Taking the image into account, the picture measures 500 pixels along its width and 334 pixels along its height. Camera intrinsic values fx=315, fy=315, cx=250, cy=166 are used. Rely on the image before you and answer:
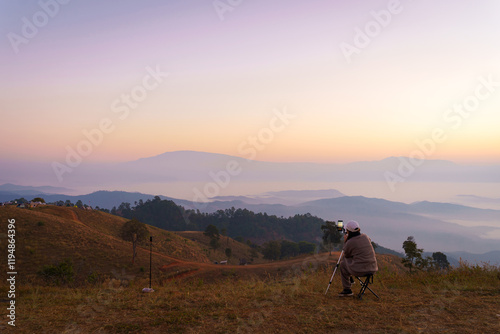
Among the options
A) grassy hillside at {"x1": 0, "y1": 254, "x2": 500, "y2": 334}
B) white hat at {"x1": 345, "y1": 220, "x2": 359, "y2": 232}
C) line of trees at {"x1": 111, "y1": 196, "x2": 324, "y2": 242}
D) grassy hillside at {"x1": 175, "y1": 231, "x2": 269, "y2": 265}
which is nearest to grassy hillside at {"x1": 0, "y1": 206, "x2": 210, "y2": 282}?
grassy hillside at {"x1": 0, "y1": 254, "x2": 500, "y2": 334}

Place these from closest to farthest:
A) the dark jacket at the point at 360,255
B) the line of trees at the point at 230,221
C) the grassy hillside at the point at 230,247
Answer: the dark jacket at the point at 360,255 < the grassy hillside at the point at 230,247 < the line of trees at the point at 230,221

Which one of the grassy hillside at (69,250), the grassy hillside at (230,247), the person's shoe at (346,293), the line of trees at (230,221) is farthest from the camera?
the line of trees at (230,221)

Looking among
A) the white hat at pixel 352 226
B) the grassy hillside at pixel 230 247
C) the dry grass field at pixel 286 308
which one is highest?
the white hat at pixel 352 226

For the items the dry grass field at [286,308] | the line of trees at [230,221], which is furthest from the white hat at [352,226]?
the line of trees at [230,221]

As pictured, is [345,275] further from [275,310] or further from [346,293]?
[275,310]

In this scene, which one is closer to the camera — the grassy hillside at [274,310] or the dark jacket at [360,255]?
the grassy hillside at [274,310]

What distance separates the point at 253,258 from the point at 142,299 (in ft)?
261

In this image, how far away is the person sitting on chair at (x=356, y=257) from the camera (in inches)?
338

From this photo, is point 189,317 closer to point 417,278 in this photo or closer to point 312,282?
point 312,282

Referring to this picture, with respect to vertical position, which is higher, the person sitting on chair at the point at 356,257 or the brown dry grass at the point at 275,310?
the person sitting on chair at the point at 356,257

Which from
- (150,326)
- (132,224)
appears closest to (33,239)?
(132,224)

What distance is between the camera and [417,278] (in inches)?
466

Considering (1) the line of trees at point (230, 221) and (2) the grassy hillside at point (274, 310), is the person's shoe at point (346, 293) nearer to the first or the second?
(2) the grassy hillside at point (274, 310)

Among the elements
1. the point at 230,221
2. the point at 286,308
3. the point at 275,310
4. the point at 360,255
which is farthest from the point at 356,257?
the point at 230,221
